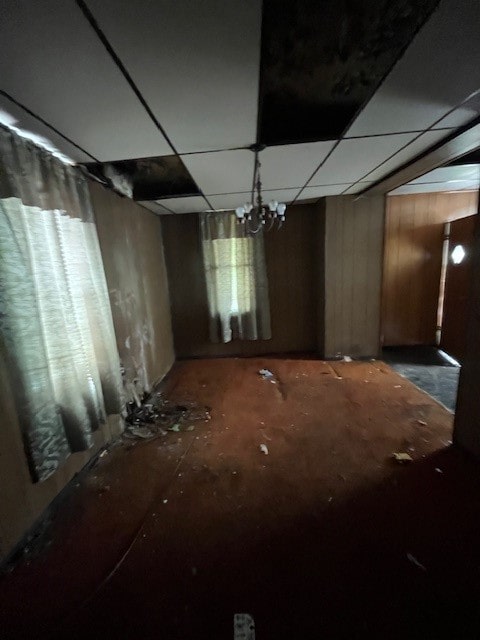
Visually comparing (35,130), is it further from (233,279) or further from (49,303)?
(233,279)

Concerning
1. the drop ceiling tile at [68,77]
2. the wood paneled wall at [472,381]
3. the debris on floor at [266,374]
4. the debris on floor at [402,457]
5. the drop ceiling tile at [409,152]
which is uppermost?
the drop ceiling tile at [409,152]

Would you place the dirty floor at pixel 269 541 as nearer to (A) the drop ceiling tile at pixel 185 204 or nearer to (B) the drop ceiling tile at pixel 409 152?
(B) the drop ceiling tile at pixel 409 152

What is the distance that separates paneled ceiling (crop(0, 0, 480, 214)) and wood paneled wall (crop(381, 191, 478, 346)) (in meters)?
2.27

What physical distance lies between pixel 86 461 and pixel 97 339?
3.15 ft

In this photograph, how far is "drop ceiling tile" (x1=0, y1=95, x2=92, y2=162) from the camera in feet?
4.26

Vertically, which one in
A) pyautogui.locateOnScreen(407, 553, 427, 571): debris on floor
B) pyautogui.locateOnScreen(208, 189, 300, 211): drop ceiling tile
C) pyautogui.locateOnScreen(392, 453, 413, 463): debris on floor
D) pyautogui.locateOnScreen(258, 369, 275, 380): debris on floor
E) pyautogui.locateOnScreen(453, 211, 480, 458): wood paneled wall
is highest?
pyautogui.locateOnScreen(208, 189, 300, 211): drop ceiling tile

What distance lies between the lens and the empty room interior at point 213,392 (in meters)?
1.05

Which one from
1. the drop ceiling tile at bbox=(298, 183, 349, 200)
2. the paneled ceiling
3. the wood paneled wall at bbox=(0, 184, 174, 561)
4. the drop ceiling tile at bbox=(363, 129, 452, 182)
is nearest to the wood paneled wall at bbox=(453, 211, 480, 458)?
the drop ceiling tile at bbox=(363, 129, 452, 182)

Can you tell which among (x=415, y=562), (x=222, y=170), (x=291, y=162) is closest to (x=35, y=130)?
(x=222, y=170)

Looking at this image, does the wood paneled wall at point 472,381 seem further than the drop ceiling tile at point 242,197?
No

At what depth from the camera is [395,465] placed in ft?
6.15

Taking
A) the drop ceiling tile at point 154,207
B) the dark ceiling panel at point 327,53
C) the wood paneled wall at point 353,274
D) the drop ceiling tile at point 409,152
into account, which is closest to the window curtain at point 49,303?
the drop ceiling tile at point 154,207

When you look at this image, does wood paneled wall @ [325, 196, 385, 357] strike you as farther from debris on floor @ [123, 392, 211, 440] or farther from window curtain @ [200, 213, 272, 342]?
debris on floor @ [123, 392, 211, 440]

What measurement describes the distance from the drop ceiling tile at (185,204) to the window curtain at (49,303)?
1285 millimetres
